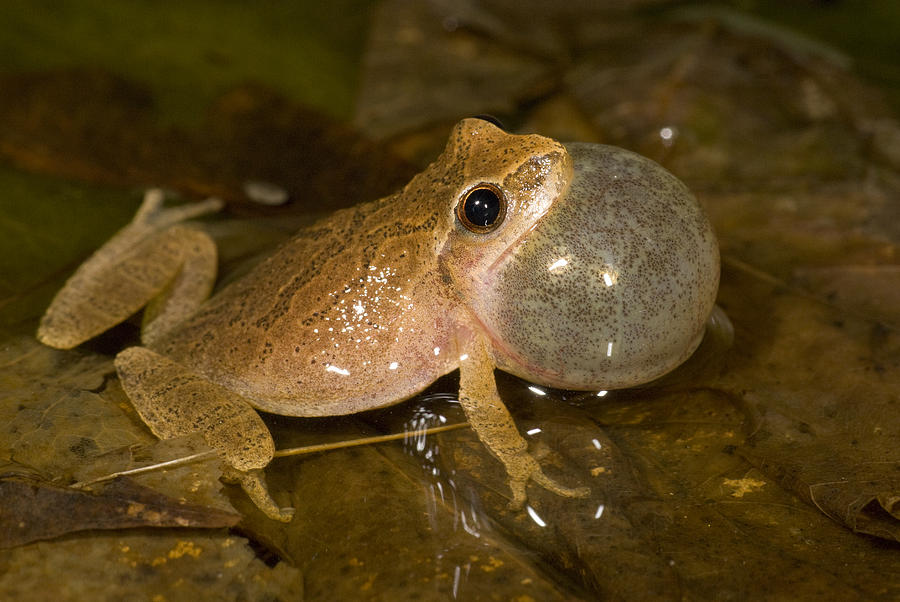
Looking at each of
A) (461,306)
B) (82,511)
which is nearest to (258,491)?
(82,511)

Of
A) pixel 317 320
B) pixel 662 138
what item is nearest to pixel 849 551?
pixel 317 320

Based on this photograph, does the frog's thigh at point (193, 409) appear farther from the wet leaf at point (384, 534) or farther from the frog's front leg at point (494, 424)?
the frog's front leg at point (494, 424)

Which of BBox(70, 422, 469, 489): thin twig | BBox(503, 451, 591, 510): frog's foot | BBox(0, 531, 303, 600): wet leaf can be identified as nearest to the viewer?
BBox(0, 531, 303, 600): wet leaf

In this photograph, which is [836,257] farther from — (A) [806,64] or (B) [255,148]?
(B) [255,148]

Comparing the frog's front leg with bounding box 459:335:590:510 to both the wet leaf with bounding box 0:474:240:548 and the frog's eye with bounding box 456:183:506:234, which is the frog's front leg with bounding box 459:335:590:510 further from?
the wet leaf with bounding box 0:474:240:548

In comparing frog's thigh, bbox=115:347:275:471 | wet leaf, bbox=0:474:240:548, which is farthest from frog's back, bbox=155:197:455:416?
wet leaf, bbox=0:474:240:548

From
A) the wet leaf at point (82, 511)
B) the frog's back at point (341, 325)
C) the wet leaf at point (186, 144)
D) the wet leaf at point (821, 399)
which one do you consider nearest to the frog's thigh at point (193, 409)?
the frog's back at point (341, 325)
